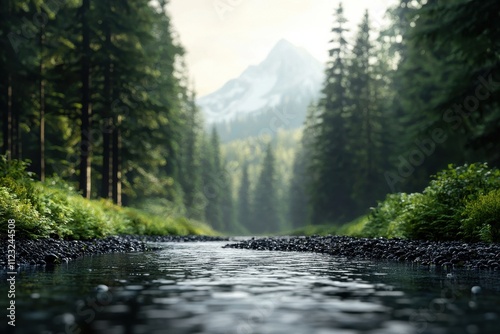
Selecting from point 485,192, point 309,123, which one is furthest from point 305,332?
point 309,123

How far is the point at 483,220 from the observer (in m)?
12.0

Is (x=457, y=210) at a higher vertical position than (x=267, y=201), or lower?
lower

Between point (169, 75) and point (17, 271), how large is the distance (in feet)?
115

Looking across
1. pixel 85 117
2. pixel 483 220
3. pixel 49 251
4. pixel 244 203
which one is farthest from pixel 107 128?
pixel 244 203

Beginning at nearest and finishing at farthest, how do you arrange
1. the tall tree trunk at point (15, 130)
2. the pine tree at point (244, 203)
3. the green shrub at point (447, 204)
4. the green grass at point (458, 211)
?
the green grass at point (458, 211) → the green shrub at point (447, 204) → the tall tree trunk at point (15, 130) → the pine tree at point (244, 203)

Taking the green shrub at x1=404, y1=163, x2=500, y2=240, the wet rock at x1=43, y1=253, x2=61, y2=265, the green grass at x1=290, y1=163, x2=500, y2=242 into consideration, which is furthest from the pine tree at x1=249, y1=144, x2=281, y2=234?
the wet rock at x1=43, y1=253, x2=61, y2=265

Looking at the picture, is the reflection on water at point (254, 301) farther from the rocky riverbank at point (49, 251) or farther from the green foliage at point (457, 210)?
the green foliage at point (457, 210)

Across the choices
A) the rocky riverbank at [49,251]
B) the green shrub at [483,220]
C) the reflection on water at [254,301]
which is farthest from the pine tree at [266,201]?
the reflection on water at [254,301]

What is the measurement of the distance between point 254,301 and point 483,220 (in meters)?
8.38

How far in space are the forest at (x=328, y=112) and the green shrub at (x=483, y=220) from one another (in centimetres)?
5

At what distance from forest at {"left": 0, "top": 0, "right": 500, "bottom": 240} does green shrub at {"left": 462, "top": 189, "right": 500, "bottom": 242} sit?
0.15 feet

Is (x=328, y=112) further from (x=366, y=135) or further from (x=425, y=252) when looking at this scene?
(x=425, y=252)

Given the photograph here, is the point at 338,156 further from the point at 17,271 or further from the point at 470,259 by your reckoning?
the point at 17,271

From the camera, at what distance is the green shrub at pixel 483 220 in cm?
1149
